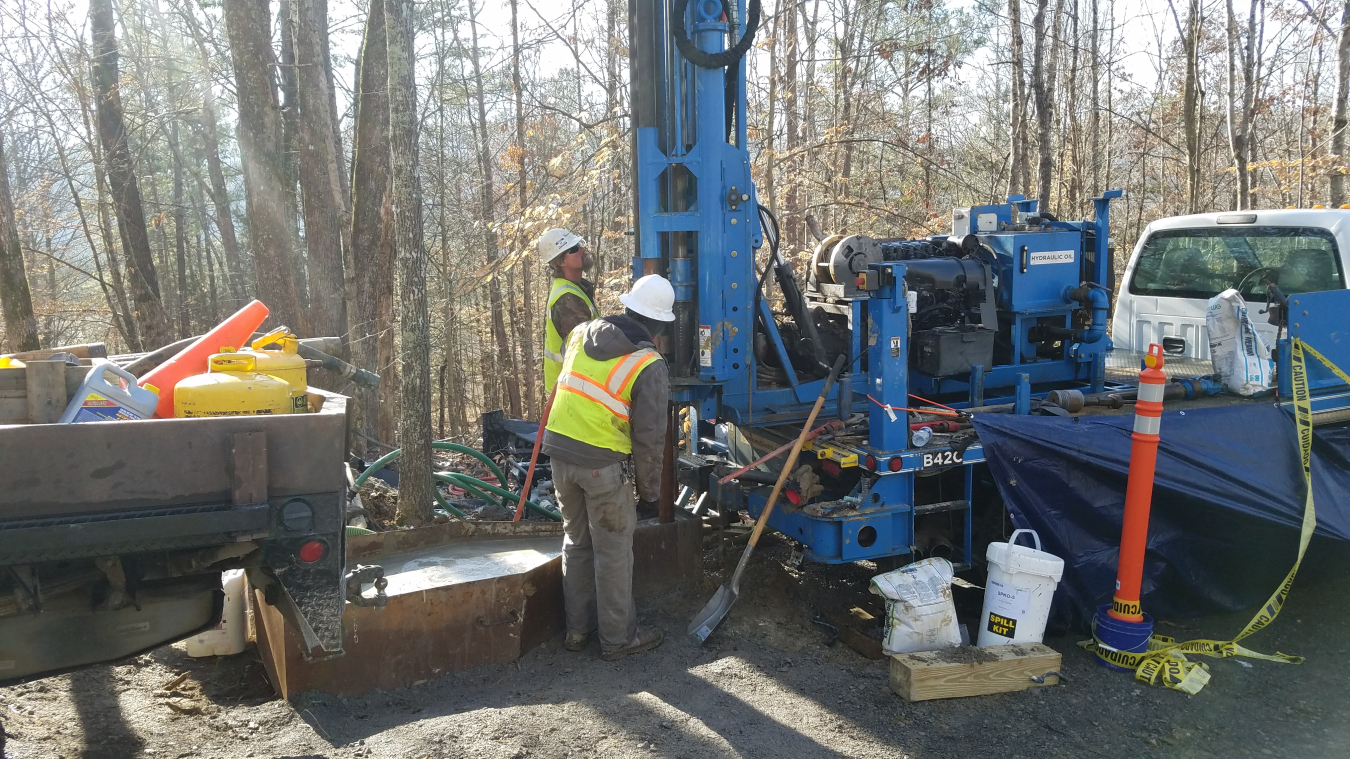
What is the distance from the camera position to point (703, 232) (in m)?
5.30

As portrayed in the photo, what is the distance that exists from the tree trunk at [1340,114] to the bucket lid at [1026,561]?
12.2 metres

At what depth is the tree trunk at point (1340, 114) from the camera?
13.1 m

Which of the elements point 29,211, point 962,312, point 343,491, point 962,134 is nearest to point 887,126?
point 962,134

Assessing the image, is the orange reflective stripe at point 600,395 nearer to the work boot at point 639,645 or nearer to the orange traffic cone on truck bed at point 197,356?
the work boot at point 639,645

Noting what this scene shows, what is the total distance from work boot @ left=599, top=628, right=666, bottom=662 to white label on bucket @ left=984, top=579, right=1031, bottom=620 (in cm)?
177

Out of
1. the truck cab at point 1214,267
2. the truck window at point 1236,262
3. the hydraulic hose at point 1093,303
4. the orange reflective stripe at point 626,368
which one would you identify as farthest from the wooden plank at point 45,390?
the truck window at point 1236,262

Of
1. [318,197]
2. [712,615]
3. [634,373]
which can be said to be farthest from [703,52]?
[318,197]

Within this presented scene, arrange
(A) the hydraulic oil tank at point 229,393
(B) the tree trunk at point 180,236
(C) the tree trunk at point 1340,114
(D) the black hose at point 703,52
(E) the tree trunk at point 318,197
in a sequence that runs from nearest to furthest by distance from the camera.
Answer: (A) the hydraulic oil tank at point 229,393 → (D) the black hose at point 703,52 → (E) the tree trunk at point 318,197 → (C) the tree trunk at point 1340,114 → (B) the tree trunk at point 180,236

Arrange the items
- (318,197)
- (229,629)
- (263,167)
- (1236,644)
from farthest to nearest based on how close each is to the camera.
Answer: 1. (318,197)
2. (263,167)
3. (1236,644)
4. (229,629)

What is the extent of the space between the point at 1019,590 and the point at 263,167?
9166 mm

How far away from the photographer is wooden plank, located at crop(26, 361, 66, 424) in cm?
305

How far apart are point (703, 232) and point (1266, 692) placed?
3.83 m

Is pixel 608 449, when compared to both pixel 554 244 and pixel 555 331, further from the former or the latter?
pixel 554 244

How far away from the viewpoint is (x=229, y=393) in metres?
3.27
